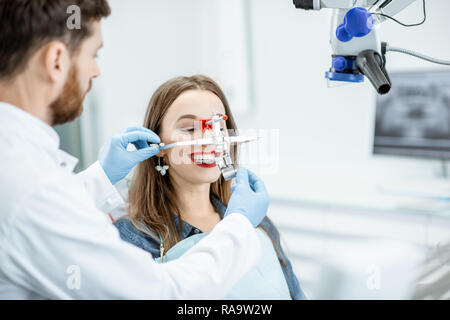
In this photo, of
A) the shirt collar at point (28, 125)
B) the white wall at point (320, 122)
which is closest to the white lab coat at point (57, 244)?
the shirt collar at point (28, 125)

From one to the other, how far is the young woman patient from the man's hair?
48 centimetres

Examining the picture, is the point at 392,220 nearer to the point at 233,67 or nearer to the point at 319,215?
the point at 319,215

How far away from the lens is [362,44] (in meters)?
0.99

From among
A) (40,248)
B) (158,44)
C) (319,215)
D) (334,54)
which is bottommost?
(319,215)

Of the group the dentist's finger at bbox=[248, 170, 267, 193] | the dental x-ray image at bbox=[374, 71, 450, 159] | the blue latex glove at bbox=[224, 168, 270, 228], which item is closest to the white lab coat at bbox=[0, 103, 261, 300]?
the blue latex glove at bbox=[224, 168, 270, 228]

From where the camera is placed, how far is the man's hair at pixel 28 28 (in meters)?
0.81

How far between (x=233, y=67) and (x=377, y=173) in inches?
41.3

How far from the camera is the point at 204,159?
48.9 inches

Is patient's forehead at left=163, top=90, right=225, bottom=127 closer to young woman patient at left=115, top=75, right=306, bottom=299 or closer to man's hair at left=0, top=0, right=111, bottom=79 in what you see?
young woman patient at left=115, top=75, right=306, bottom=299

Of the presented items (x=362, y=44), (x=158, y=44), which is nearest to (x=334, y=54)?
(x=362, y=44)

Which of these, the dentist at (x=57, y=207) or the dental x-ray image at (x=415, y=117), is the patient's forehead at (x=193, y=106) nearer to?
the dentist at (x=57, y=207)

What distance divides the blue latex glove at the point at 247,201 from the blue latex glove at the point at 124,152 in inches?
11.1

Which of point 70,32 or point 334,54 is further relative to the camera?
point 334,54

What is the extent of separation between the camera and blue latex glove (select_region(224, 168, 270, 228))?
1.03 metres
